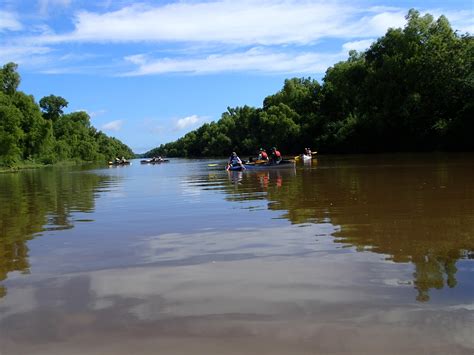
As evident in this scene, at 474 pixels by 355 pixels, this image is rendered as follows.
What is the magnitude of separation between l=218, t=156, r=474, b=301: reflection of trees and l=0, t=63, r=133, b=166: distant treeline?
62.4 meters

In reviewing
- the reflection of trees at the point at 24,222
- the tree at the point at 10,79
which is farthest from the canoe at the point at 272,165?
the tree at the point at 10,79

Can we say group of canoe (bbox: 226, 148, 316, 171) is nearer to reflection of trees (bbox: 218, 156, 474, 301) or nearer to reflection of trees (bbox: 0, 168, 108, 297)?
reflection of trees (bbox: 218, 156, 474, 301)

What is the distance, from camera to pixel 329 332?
4227 millimetres

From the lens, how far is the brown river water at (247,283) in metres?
4.17

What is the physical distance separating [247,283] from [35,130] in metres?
88.8

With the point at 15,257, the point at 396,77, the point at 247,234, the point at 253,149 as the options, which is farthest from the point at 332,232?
the point at 253,149

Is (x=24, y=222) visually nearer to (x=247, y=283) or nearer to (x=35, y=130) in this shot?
(x=247, y=283)

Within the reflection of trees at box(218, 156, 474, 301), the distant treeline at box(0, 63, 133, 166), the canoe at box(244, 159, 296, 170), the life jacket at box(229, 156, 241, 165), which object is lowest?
the reflection of trees at box(218, 156, 474, 301)

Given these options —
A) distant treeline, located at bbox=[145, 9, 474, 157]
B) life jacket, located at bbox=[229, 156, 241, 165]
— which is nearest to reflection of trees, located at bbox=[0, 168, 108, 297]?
life jacket, located at bbox=[229, 156, 241, 165]

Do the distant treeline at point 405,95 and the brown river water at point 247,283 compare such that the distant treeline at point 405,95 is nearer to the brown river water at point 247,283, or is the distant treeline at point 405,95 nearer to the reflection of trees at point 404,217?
the reflection of trees at point 404,217

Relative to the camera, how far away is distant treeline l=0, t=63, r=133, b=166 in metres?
69.6

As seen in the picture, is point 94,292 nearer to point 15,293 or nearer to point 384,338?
point 15,293

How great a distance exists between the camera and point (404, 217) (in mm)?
9945

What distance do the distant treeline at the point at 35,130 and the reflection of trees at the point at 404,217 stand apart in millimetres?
62424
